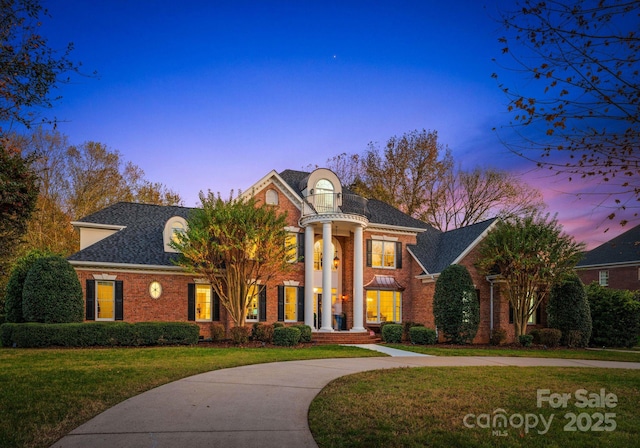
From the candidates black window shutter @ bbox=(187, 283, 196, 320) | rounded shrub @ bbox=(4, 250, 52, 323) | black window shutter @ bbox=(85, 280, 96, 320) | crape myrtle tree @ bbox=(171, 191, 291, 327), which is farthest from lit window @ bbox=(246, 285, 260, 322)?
rounded shrub @ bbox=(4, 250, 52, 323)

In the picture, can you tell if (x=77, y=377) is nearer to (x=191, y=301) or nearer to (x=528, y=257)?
(x=191, y=301)

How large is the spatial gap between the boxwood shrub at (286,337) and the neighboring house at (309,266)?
2.21 m

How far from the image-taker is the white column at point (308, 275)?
924 inches

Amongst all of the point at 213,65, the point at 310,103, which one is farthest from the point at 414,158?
the point at 213,65

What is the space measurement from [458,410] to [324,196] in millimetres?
17490

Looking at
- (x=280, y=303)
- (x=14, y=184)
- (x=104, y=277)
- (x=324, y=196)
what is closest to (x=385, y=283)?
(x=324, y=196)

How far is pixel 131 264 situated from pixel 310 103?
1013 centimetres

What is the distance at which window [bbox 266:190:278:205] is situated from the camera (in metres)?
24.2

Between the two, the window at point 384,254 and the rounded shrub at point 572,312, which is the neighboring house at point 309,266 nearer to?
the window at point 384,254

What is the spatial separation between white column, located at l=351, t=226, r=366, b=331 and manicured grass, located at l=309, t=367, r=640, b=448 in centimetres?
1187

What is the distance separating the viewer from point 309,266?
23.9 metres

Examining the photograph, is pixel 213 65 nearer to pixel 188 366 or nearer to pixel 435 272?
pixel 188 366

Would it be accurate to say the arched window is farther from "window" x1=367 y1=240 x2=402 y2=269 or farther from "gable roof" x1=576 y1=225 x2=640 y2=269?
"gable roof" x1=576 y1=225 x2=640 y2=269

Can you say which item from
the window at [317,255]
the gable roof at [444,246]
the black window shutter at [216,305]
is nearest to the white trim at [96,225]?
the black window shutter at [216,305]
